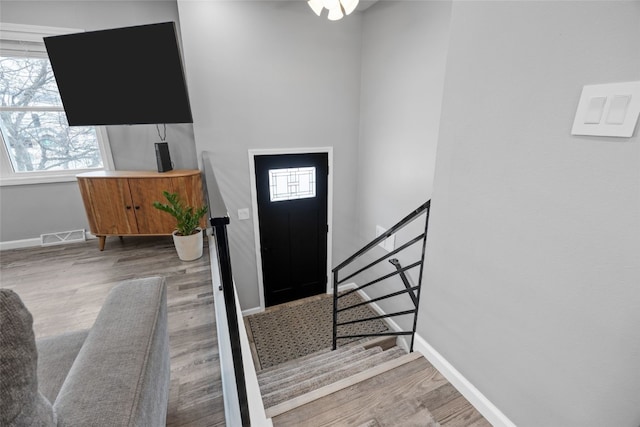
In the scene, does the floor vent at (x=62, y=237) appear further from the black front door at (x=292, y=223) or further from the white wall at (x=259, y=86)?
the black front door at (x=292, y=223)

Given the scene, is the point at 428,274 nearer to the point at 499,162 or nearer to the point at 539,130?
the point at 499,162

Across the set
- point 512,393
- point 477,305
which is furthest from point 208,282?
point 512,393

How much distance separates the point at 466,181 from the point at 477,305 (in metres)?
0.64

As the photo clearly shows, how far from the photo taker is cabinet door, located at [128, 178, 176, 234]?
104 inches

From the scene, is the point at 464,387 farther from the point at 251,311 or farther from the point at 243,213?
the point at 251,311

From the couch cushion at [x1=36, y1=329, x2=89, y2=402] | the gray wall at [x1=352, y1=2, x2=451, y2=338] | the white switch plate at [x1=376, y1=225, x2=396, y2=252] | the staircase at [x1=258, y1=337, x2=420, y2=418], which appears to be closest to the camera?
the couch cushion at [x1=36, y1=329, x2=89, y2=402]

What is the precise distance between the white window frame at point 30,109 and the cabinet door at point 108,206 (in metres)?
0.60

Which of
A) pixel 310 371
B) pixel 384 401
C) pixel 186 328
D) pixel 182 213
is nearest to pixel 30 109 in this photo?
pixel 182 213

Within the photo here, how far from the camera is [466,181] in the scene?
142cm

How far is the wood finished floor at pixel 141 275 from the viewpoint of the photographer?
1.40m

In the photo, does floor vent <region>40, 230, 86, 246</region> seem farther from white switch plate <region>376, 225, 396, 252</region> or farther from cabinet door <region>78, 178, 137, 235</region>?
white switch plate <region>376, 225, 396, 252</region>

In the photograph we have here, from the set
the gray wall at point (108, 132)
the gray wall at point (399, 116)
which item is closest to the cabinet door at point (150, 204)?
the gray wall at point (108, 132)

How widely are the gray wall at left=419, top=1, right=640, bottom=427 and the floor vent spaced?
12.6ft

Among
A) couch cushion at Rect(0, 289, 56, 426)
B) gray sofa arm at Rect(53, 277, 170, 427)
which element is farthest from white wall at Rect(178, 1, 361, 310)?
couch cushion at Rect(0, 289, 56, 426)
